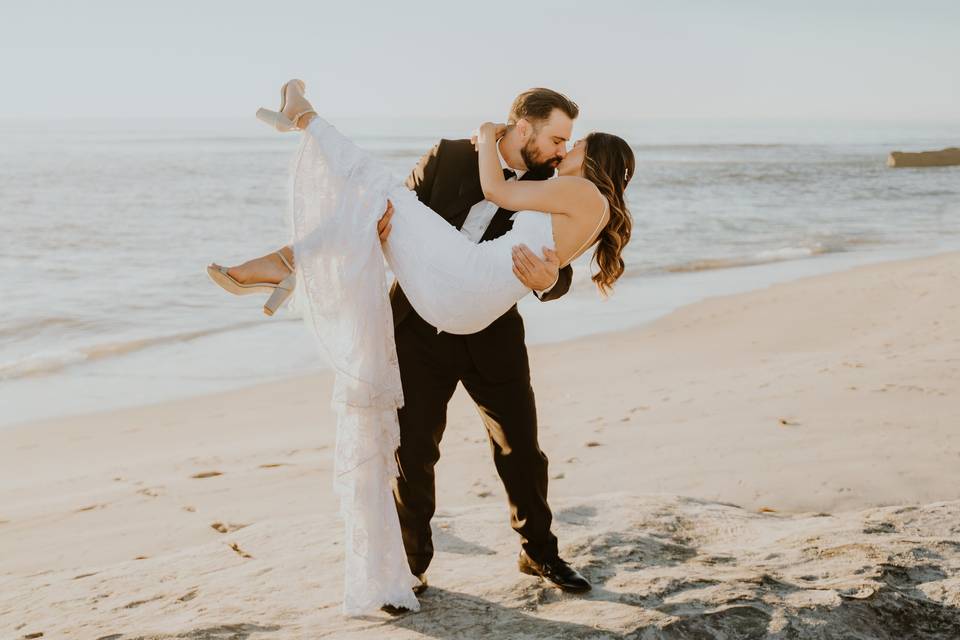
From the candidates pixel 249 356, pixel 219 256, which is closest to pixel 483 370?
pixel 249 356

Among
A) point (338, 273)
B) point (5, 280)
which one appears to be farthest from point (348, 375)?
point (5, 280)

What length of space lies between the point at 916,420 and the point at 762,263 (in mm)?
10175

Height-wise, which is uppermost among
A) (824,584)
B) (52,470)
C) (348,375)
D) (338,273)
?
(338,273)

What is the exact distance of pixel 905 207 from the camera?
24.5m

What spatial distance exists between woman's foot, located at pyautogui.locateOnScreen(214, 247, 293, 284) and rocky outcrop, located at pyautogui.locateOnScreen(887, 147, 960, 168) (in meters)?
42.2

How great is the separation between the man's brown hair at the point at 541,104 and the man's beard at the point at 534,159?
9cm

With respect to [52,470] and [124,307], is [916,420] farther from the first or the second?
[124,307]

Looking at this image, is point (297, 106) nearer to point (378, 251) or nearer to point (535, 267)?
point (378, 251)

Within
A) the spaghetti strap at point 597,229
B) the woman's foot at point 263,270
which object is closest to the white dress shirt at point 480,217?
the spaghetti strap at point 597,229

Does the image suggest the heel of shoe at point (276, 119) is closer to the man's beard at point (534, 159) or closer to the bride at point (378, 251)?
the bride at point (378, 251)

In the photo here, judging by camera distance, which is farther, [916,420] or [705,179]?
[705,179]

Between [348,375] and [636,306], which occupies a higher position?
[348,375]

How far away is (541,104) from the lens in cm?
321

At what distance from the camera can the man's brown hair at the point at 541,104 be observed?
10.5ft
